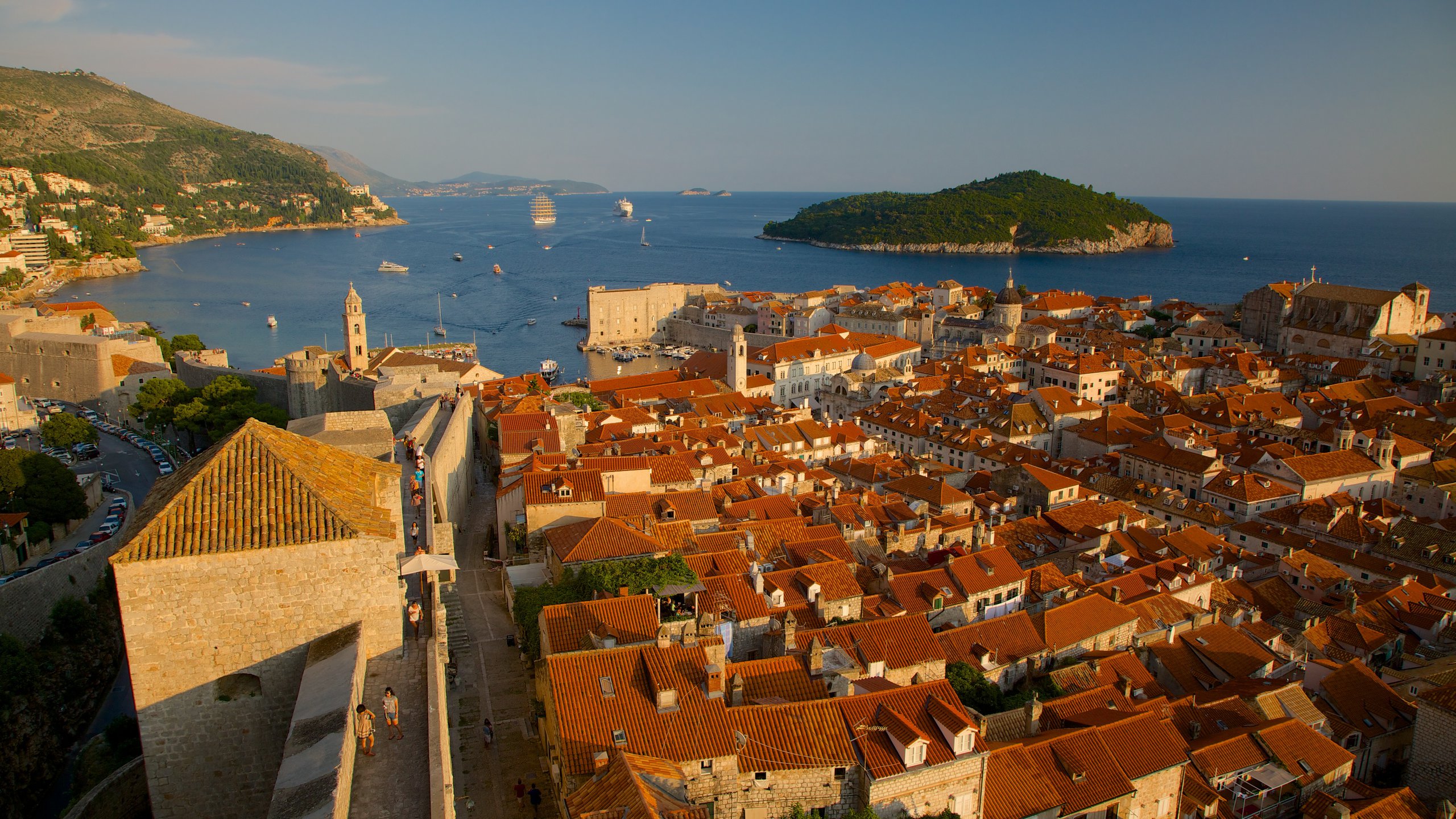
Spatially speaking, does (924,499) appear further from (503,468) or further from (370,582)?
(370,582)

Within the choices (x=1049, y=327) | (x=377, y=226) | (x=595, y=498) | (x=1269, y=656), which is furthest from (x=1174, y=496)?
(x=377, y=226)

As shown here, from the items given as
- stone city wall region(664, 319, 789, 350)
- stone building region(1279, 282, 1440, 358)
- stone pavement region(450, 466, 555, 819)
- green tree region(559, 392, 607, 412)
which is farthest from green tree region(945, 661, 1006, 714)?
stone city wall region(664, 319, 789, 350)

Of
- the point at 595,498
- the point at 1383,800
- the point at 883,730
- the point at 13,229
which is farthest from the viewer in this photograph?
the point at 13,229

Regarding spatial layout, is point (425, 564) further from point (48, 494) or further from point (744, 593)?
point (48, 494)

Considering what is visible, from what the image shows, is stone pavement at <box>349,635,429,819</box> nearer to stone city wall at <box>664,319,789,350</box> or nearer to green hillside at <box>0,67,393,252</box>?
stone city wall at <box>664,319,789,350</box>

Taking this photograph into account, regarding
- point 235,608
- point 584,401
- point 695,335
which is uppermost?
point 235,608

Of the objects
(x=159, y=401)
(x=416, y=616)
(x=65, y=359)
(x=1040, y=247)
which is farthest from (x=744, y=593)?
(x=1040, y=247)
